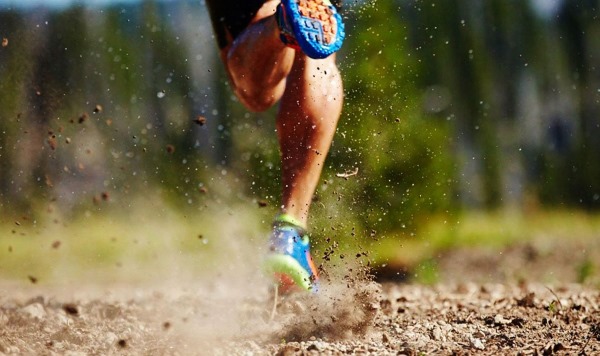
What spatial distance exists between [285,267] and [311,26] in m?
0.64

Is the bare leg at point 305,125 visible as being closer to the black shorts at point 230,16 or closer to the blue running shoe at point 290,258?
the blue running shoe at point 290,258

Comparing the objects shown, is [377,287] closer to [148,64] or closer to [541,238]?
[541,238]

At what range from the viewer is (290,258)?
2.33 meters

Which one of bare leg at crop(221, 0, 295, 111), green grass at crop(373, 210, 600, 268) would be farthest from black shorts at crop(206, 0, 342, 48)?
green grass at crop(373, 210, 600, 268)

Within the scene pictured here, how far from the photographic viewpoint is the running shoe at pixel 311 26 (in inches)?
86.8

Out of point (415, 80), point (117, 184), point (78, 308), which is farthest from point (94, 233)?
point (78, 308)

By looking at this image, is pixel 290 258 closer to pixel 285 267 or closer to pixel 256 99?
pixel 285 267

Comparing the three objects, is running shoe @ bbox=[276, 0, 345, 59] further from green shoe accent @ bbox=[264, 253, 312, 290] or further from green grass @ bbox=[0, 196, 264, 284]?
green grass @ bbox=[0, 196, 264, 284]

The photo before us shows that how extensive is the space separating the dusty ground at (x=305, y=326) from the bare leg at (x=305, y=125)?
31 centimetres

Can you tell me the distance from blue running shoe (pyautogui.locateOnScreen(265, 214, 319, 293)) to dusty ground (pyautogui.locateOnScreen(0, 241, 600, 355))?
87mm

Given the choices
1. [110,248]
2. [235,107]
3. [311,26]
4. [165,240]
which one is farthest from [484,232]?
[311,26]

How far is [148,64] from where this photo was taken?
33.0ft

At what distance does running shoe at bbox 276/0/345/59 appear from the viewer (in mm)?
2205

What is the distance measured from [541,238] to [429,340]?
6019 millimetres
